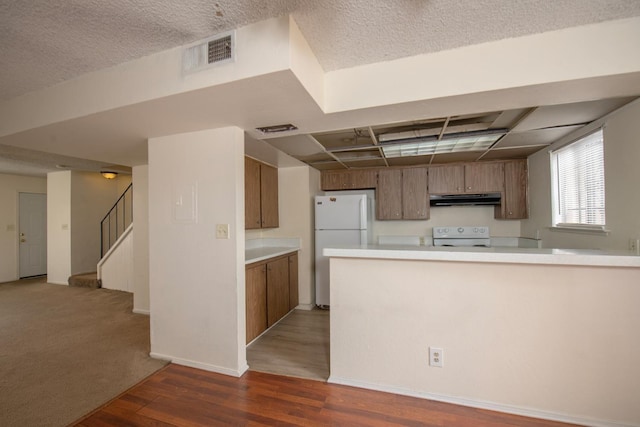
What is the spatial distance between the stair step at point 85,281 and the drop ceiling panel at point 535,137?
6.82m

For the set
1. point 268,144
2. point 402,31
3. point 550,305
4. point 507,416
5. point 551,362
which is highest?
point 402,31

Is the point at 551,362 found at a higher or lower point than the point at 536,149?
lower

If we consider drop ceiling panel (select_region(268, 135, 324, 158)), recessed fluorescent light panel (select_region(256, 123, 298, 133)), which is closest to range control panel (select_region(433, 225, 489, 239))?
drop ceiling panel (select_region(268, 135, 324, 158))

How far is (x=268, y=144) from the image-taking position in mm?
3012

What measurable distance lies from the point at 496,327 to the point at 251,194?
2.75m

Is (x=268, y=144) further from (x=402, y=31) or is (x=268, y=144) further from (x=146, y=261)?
(x=146, y=261)

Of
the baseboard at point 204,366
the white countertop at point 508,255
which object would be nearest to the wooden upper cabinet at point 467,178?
the white countertop at point 508,255

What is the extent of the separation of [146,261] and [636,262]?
4754 millimetres

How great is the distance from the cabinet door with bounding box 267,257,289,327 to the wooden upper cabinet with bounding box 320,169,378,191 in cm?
150

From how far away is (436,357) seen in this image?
1986 millimetres

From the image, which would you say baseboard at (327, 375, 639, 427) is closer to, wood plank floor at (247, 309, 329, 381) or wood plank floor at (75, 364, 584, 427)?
wood plank floor at (75, 364, 584, 427)

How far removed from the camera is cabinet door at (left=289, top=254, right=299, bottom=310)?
3.89 m

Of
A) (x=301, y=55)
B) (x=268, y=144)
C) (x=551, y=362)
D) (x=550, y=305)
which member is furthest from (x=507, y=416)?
(x=268, y=144)

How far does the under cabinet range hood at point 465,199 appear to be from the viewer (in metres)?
4.02
